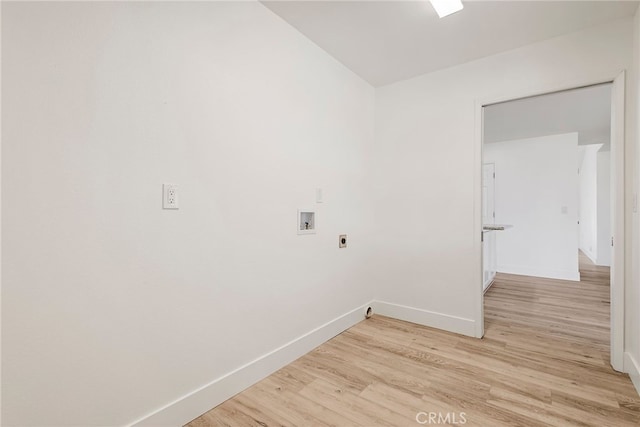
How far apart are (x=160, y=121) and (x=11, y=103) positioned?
52 centimetres

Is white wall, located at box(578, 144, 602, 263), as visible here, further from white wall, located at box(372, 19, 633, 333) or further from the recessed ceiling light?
the recessed ceiling light

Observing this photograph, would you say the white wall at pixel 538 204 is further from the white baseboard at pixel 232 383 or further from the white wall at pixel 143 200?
the white wall at pixel 143 200

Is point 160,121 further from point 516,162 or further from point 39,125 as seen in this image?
point 516,162

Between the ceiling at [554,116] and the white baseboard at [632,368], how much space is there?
2336mm

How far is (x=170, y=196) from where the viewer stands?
147 cm

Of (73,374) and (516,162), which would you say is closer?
(73,374)

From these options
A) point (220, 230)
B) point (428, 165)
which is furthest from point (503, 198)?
point (220, 230)

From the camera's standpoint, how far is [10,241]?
103cm

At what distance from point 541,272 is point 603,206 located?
2.68 m

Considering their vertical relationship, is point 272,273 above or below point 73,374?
above

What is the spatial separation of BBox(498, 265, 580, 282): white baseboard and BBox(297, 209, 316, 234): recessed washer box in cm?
493

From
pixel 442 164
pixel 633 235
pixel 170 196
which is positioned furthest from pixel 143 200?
pixel 633 235

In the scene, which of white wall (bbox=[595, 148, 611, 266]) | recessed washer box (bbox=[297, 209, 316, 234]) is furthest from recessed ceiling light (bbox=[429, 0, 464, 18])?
white wall (bbox=[595, 148, 611, 266])

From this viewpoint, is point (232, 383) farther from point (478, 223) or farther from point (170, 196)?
point (478, 223)
